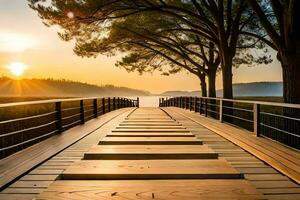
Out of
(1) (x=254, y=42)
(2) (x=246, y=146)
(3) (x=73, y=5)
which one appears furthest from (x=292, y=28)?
(1) (x=254, y=42)

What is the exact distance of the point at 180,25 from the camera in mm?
23609

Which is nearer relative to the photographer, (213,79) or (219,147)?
(219,147)

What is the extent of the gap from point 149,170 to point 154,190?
31.9 inches

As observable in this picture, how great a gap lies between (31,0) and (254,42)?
49.1 ft

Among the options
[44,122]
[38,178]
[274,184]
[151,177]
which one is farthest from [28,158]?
[44,122]

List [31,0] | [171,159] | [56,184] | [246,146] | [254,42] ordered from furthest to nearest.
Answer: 1. [254,42]
2. [31,0]
3. [246,146]
4. [171,159]
5. [56,184]

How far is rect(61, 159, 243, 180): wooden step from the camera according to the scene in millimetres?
4238

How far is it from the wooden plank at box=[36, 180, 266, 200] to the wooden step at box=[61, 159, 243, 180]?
0.69 feet

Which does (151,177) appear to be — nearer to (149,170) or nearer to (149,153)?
(149,170)

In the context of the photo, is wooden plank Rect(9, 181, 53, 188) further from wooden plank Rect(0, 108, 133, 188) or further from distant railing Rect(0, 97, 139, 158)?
distant railing Rect(0, 97, 139, 158)

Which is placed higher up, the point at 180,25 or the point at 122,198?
the point at 180,25

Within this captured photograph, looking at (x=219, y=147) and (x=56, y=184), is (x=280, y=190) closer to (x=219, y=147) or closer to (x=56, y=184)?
(x=56, y=184)

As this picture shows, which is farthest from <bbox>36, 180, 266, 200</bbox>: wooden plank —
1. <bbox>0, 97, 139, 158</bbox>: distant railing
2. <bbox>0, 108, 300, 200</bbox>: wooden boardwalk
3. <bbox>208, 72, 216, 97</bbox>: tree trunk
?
<bbox>208, 72, 216, 97</bbox>: tree trunk

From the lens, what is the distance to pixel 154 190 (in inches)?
144
